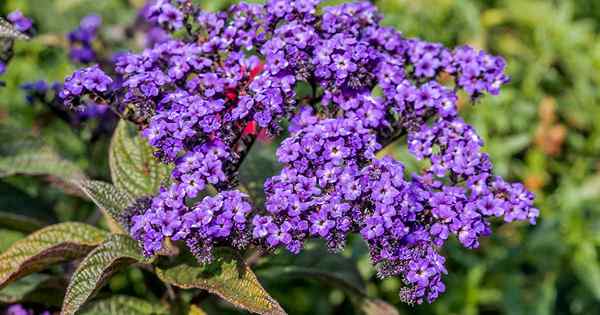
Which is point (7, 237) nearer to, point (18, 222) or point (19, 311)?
point (18, 222)

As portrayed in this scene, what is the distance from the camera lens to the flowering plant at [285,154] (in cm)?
199

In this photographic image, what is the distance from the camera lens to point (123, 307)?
101 inches

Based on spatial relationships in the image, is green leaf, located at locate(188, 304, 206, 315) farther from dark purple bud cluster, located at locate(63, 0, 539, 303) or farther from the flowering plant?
dark purple bud cluster, located at locate(63, 0, 539, 303)

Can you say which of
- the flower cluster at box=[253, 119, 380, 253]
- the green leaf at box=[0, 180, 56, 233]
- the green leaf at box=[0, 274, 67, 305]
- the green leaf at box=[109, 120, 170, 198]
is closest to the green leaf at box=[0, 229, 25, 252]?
the green leaf at box=[0, 180, 56, 233]

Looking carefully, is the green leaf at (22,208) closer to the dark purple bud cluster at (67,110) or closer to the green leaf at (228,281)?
the dark purple bud cluster at (67,110)

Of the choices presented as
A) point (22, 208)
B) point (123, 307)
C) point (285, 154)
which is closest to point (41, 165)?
point (22, 208)

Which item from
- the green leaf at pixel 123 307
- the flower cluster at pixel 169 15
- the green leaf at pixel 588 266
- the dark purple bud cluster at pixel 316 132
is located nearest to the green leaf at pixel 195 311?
the green leaf at pixel 123 307

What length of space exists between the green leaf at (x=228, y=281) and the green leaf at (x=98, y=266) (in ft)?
0.41

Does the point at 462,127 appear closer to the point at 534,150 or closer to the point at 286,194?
the point at 286,194

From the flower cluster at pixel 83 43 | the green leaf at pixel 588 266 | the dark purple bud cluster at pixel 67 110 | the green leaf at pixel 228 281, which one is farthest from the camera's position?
the green leaf at pixel 588 266

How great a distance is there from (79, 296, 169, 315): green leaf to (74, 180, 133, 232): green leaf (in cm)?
40

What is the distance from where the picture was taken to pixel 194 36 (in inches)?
96.0

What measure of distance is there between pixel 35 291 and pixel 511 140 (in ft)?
9.21

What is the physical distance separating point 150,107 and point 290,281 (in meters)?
1.91
